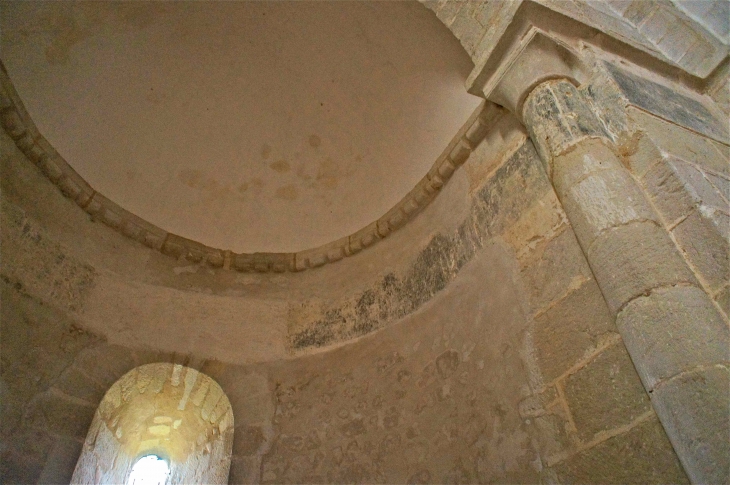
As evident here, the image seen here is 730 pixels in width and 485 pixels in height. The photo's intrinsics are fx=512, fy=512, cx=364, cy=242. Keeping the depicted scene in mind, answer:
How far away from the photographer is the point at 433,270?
3482 millimetres

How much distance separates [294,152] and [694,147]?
10.1 ft

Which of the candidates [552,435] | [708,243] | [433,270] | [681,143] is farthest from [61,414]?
[681,143]

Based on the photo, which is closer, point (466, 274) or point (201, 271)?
point (466, 274)

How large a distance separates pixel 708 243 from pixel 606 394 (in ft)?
2.18

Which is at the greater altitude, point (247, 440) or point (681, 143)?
point (681, 143)

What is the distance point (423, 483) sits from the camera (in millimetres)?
2684

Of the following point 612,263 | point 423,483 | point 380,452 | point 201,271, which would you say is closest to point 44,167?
point 201,271

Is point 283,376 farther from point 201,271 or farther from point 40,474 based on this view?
point 40,474

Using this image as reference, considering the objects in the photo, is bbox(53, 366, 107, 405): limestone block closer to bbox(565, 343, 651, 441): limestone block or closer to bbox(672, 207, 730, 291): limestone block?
bbox(565, 343, 651, 441): limestone block

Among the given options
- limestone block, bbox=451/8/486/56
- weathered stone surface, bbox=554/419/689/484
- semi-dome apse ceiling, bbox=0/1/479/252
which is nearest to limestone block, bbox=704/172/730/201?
weathered stone surface, bbox=554/419/689/484

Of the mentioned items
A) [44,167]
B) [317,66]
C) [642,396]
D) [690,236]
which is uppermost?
[317,66]

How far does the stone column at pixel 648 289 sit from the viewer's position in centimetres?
146

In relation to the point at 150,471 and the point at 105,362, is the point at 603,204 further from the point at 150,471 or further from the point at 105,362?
the point at 150,471

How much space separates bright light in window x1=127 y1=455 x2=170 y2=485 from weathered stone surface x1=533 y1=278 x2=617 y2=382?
2862 mm
